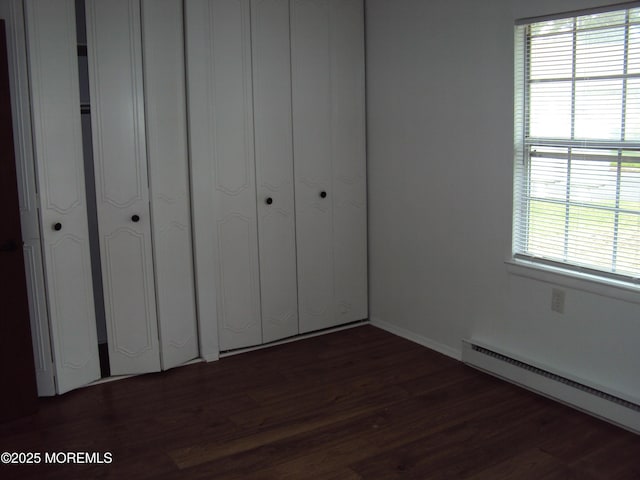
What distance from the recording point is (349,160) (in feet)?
15.0

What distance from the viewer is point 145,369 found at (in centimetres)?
391

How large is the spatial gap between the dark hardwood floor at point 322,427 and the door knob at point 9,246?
2.82ft

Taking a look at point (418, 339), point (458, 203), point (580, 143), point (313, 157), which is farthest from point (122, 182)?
point (580, 143)

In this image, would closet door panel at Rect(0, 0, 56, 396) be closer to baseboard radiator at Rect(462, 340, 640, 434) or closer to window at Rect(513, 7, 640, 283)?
baseboard radiator at Rect(462, 340, 640, 434)

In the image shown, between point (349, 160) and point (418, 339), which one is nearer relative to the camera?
point (418, 339)

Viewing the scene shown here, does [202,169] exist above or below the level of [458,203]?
above

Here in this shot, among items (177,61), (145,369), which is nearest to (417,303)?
(145,369)

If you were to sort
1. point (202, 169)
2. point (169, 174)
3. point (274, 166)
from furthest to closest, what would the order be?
point (274, 166) → point (202, 169) → point (169, 174)

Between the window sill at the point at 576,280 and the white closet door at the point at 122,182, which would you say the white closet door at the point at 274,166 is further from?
the window sill at the point at 576,280

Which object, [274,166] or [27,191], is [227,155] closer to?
[274,166]

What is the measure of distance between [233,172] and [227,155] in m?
0.11

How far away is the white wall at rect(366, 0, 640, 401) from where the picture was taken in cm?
335

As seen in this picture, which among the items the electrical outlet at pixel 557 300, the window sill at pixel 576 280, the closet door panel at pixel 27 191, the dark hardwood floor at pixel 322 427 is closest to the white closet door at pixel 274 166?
the dark hardwood floor at pixel 322 427

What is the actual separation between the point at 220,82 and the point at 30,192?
1.26 meters
